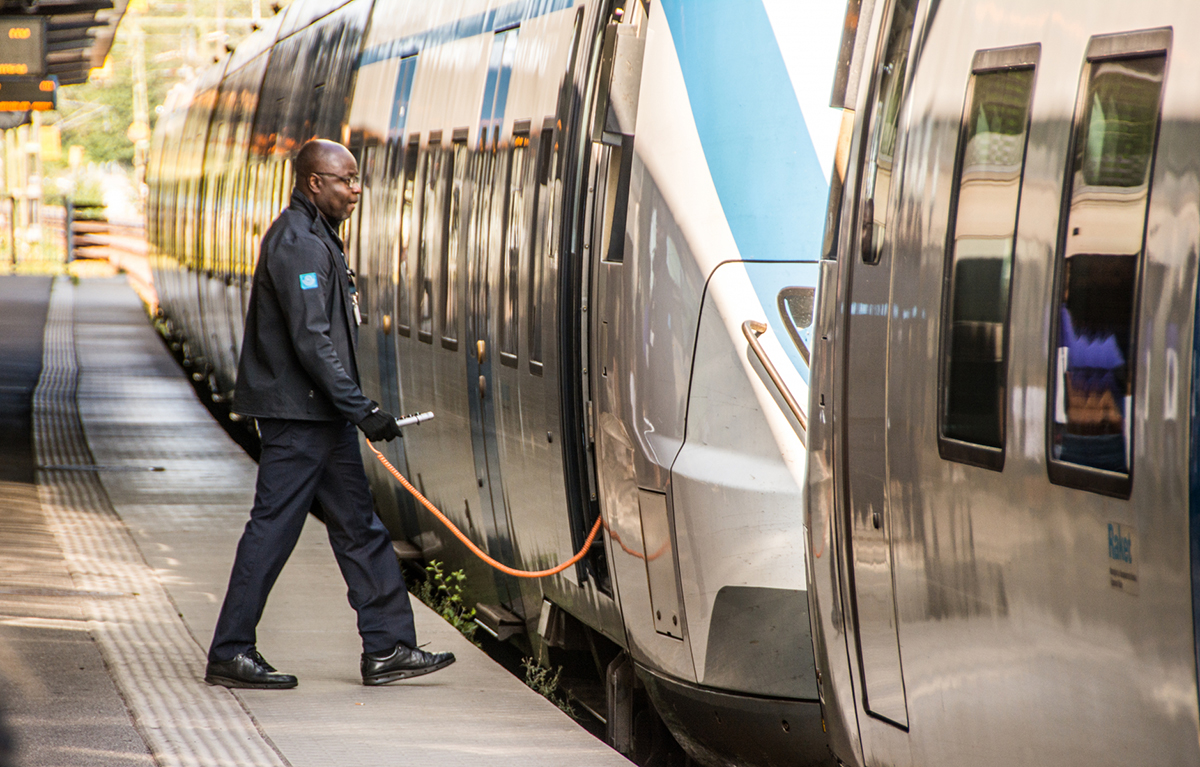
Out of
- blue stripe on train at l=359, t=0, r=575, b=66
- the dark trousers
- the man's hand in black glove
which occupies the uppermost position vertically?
blue stripe on train at l=359, t=0, r=575, b=66

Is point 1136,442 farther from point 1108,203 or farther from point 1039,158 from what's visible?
point 1039,158

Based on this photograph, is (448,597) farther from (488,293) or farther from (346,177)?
(346,177)

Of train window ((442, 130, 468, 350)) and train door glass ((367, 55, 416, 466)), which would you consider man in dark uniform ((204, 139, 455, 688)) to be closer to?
train window ((442, 130, 468, 350))

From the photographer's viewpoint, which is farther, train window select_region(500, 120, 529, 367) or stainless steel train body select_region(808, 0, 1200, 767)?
train window select_region(500, 120, 529, 367)

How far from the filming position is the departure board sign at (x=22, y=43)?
17.1 metres

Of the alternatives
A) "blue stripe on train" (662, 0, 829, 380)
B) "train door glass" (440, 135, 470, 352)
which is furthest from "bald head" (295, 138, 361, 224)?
"blue stripe on train" (662, 0, 829, 380)

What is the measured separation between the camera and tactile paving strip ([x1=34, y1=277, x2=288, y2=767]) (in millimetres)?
5289

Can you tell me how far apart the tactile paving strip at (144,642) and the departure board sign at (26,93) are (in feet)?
21.7

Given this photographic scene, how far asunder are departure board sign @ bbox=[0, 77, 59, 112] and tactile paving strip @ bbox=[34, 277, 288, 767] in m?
6.61

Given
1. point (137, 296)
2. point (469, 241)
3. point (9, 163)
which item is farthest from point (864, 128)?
point (9, 163)

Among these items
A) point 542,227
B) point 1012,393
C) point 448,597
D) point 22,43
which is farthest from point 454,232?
point 22,43

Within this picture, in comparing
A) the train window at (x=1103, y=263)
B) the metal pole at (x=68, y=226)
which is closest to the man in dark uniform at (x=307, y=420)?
the train window at (x=1103, y=263)

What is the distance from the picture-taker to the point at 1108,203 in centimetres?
283

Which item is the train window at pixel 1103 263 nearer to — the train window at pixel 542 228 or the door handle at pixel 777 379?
the door handle at pixel 777 379
